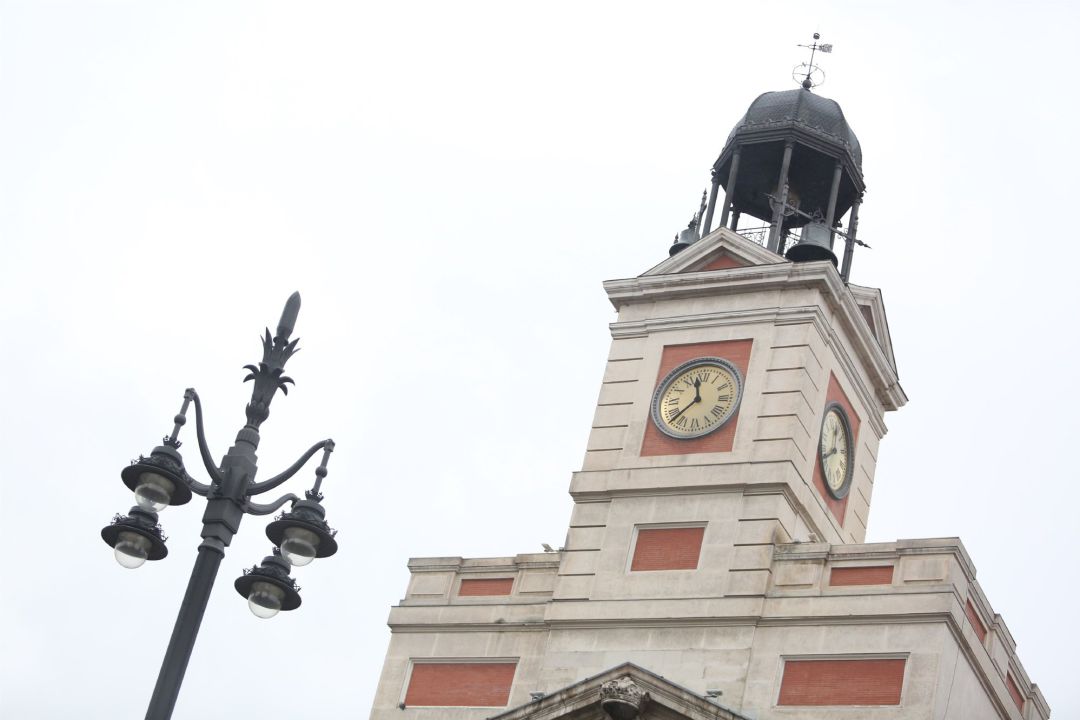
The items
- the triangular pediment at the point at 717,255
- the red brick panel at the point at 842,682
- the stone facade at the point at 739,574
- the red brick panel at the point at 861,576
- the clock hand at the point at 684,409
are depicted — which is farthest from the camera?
the triangular pediment at the point at 717,255

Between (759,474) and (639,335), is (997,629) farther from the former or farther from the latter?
(639,335)

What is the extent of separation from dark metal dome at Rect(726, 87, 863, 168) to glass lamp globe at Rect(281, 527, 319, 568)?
932 inches

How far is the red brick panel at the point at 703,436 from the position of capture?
3581 cm

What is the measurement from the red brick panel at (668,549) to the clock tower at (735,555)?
0.15 feet

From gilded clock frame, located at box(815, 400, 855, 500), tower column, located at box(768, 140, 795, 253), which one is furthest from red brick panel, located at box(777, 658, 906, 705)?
tower column, located at box(768, 140, 795, 253)

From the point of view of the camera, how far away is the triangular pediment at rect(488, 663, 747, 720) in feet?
103

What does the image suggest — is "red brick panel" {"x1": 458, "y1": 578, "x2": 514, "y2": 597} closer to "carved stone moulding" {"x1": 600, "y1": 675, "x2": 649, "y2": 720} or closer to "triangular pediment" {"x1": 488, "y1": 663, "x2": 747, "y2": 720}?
"triangular pediment" {"x1": 488, "y1": 663, "x2": 747, "y2": 720}

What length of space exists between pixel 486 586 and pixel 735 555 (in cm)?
524

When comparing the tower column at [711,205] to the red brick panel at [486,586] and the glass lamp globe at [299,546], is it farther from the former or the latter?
the glass lamp globe at [299,546]

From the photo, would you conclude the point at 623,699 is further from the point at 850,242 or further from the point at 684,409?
the point at 850,242

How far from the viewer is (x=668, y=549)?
114ft

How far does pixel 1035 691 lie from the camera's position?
35.8 meters

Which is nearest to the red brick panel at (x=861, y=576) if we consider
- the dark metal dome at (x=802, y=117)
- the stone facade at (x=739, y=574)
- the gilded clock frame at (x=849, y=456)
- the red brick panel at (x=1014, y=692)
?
the stone facade at (x=739, y=574)

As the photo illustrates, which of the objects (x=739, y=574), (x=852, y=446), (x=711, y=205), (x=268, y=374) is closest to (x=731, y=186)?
(x=711, y=205)
